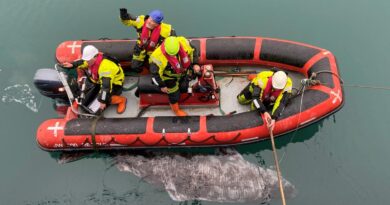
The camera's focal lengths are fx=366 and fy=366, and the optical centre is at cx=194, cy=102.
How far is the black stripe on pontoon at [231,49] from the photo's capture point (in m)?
4.89

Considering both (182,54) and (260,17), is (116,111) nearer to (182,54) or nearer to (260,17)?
(182,54)

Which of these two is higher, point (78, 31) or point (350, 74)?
point (78, 31)

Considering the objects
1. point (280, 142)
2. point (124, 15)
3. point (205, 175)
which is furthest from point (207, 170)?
point (124, 15)

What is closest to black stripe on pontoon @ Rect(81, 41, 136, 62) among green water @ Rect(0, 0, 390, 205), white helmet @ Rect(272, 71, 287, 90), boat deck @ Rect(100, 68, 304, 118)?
boat deck @ Rect(100, 68, 304, 118)

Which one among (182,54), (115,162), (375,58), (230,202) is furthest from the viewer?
(375,58)

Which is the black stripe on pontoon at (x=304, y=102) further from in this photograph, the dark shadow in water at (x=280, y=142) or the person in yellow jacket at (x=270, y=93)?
the dark shadow in water at (x=280, y=142)

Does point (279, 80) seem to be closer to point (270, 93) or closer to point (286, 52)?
point (270, 93)

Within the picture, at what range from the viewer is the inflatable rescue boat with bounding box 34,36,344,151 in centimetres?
436

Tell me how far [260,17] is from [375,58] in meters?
1.85

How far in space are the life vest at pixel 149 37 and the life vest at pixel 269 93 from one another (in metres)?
1.42

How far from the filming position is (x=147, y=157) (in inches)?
186

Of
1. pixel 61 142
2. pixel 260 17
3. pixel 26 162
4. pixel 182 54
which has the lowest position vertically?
pixel 26 162

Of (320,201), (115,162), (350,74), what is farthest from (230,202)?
(350,74)

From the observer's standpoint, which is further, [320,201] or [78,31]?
[78,31]
